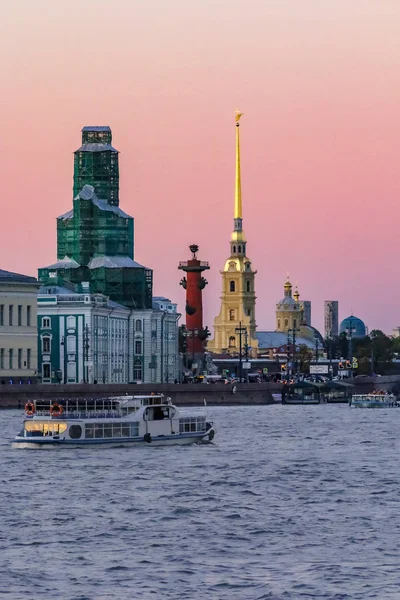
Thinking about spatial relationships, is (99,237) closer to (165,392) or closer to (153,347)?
(153,347)

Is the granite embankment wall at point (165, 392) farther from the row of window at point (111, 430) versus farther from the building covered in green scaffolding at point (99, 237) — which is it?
the row of window at point (111, 430)

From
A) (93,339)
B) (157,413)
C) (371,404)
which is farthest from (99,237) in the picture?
(157,413)

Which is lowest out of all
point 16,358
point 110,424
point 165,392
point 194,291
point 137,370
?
point 110,424

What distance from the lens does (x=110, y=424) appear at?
236 ft

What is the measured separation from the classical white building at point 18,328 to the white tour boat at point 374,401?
23427 millimetres

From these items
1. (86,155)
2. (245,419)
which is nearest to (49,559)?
(245,419)

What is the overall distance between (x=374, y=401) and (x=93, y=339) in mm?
24110

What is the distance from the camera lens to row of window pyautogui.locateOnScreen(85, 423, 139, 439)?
71375mm

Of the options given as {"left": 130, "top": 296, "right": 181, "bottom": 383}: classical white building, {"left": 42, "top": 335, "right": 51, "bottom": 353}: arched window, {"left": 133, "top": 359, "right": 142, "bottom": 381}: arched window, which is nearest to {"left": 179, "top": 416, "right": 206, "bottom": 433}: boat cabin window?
{"left": 42, "top": 335, "right": 51, "bottom": 353}: arched window

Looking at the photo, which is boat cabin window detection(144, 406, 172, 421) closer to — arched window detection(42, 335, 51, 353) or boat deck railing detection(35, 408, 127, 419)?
boat deck railing detection(35, 408, 127, 419)

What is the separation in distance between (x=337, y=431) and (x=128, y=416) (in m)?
18.6

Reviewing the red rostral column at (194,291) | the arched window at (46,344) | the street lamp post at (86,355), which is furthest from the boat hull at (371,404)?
→ the red rostral column at (194,291)

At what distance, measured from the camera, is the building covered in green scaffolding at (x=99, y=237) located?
16125cm

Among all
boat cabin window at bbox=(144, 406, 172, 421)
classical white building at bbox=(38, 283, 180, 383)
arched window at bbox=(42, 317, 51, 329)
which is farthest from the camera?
arched window at bbox=(42, 317, 51, 329)
